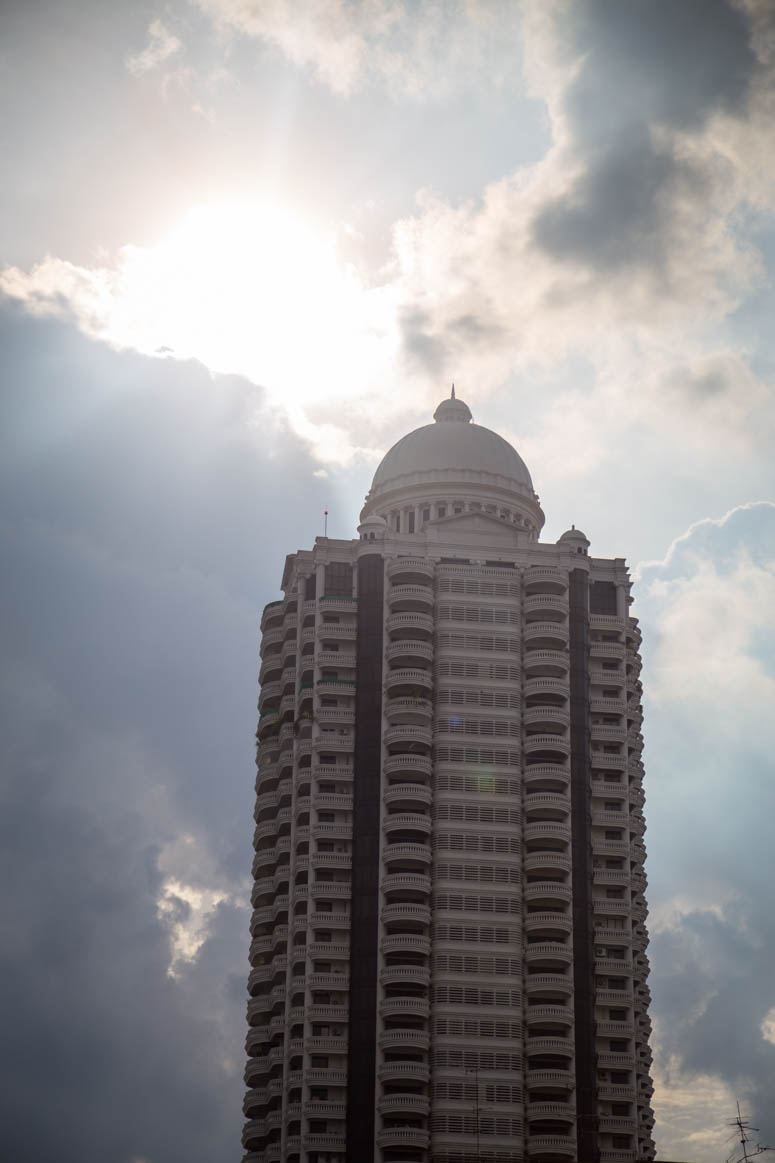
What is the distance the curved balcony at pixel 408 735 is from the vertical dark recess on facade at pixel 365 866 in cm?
114

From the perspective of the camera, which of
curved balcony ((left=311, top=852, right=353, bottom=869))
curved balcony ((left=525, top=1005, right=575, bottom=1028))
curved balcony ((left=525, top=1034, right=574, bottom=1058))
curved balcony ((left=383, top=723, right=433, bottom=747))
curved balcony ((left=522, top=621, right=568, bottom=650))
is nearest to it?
curved balcony ((left=525, top=1034, right=574, bottom=1058))

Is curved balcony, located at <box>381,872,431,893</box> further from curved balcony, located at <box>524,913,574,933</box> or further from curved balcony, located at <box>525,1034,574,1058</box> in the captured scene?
curved balcony, located at <box>525,1034,574,1058</box>

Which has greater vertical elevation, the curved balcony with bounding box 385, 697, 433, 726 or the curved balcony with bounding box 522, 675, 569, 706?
the curved balcony with bounding box 522, 675, 569, 706

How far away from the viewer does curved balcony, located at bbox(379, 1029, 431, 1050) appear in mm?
146250

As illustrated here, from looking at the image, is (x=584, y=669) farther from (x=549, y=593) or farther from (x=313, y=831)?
(x=313, y=831)

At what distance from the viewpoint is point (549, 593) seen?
543 ft

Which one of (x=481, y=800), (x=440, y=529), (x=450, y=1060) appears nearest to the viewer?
(x=450, y=1060)

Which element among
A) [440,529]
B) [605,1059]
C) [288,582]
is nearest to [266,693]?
[288,582]

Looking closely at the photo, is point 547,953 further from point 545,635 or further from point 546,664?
point 545,635

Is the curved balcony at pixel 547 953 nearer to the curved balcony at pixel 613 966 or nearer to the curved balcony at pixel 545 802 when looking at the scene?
the curved balcony at pixel 613 966

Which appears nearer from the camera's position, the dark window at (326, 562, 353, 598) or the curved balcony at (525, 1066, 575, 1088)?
the curved balcony at (525, 1066, 575, 1088)

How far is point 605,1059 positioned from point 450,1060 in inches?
582

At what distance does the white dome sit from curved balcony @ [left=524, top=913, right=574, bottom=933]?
4553 centimetres

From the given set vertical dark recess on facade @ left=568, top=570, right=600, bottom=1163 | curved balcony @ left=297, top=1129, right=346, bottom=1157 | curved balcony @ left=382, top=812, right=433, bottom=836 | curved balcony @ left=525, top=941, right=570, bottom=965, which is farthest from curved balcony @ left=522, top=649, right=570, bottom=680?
curved balcony @ left=297, top=1129, right=346, bottom=1157
